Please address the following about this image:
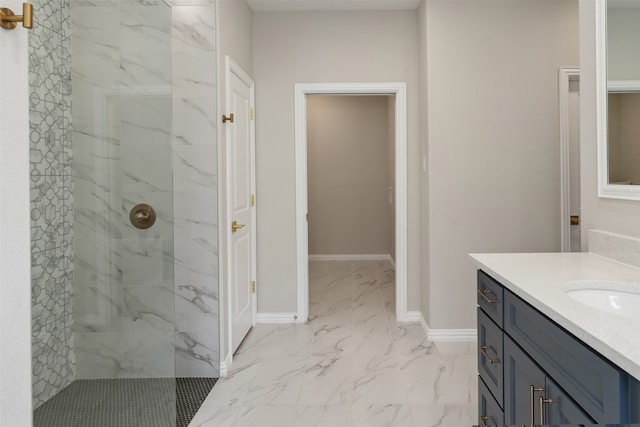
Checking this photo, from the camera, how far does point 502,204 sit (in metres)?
3.26

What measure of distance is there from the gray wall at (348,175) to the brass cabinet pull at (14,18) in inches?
226

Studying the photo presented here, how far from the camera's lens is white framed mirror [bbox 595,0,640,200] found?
1.69m

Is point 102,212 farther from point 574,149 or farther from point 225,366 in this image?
point 574,149

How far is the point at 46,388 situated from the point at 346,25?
11.1 feet

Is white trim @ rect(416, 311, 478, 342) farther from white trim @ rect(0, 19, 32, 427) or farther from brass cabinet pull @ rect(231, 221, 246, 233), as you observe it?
white trim @ rect(0, 19, 32, 427)

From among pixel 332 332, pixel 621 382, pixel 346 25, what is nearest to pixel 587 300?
pixel 621 382

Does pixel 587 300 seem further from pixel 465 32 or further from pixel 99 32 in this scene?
pixel 465 32

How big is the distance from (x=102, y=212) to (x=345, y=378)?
1.82m

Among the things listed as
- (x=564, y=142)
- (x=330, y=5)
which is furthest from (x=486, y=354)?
(x=330, y=5)

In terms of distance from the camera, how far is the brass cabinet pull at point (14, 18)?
3.21 ft

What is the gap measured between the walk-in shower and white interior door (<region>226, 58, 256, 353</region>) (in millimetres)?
869

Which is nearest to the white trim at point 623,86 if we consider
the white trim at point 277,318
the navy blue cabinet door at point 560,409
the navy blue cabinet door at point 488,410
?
the navy blue cabinet door at point 560,409

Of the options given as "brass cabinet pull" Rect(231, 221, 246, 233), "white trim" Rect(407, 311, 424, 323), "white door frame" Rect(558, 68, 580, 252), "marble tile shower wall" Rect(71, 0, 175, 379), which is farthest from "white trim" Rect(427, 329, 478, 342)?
"marble tile shower wall" Rect(71, 0, 175, 379)

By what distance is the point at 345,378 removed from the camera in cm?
267
